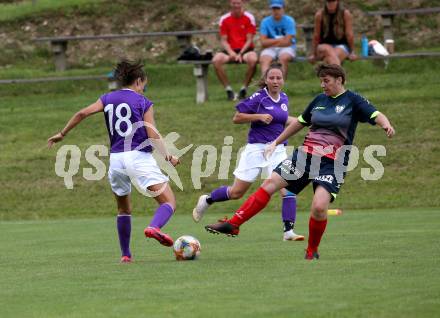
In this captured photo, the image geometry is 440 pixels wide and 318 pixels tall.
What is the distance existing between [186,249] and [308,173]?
143 centimetres

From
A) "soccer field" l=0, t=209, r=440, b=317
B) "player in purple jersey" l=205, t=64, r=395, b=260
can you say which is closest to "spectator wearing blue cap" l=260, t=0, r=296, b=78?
"soccer field" l=0, t=209, r=440, b=317

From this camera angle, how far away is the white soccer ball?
10828 mm

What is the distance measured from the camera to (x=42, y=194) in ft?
65.4

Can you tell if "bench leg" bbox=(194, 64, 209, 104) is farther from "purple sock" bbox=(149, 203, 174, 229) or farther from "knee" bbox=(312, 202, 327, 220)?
"knee" bbox=(312, 202, 327, 220)

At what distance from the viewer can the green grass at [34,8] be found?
32156mm

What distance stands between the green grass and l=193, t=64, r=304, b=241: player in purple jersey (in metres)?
19.6

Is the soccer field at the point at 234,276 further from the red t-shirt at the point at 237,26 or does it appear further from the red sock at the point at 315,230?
the red t-shirt at the point at 237,26

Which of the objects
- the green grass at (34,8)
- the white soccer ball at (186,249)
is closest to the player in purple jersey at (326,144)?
the white soccer ball at (186,249)

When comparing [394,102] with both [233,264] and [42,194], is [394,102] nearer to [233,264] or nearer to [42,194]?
[42,194]

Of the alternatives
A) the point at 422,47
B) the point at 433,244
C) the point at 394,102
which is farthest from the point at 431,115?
the point at 433,244

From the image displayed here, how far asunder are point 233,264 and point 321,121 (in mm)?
1556

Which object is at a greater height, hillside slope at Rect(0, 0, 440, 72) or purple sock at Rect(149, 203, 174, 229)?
hillside slope at Rect(0, 0, 440, 72)

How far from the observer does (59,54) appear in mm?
27906

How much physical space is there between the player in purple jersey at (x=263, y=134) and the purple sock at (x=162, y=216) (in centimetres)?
241
